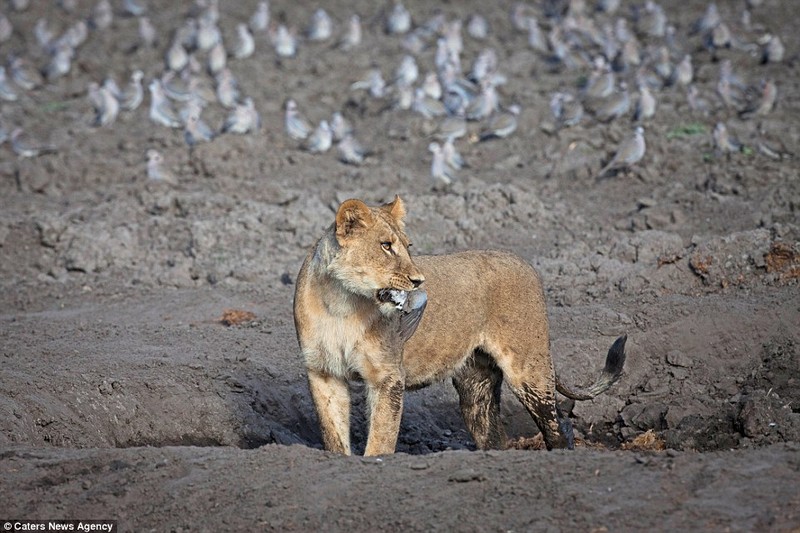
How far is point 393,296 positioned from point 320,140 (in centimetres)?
1061

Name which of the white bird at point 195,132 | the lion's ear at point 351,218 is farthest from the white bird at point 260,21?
the lion's ear at point 351,218

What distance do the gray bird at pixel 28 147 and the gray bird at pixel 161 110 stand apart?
183cm

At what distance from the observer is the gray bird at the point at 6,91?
20.1m

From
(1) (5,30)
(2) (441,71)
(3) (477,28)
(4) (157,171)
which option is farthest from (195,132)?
(1) (5,30)

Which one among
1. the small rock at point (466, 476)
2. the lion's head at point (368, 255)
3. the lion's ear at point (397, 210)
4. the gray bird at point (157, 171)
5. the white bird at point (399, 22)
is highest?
the lion's ear at point (397, 210)

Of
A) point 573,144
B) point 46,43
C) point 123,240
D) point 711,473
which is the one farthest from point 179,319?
point 46,43

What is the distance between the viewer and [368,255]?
6961 millimetres

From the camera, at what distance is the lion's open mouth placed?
691 centimetres

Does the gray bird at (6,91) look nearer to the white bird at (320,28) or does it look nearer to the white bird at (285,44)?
the white bird at (285,44)

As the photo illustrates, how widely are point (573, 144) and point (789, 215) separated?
13.4 feet

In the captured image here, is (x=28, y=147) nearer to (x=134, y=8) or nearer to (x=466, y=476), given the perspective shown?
(x=134, y=8)

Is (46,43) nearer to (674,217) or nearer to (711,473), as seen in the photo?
(674,217)

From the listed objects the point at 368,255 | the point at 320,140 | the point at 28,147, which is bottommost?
the point at 28,147

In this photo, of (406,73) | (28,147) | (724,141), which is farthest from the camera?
(406,73)
